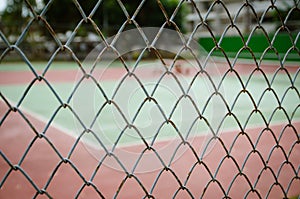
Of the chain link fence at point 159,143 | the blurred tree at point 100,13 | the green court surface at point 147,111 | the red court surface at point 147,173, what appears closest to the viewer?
the chain link fence at point 159,143

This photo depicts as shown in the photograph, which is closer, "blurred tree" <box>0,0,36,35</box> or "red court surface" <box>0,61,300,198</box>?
"red court surface" <box>0,61,300,198</box>

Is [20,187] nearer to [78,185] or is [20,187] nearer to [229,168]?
[78,185]

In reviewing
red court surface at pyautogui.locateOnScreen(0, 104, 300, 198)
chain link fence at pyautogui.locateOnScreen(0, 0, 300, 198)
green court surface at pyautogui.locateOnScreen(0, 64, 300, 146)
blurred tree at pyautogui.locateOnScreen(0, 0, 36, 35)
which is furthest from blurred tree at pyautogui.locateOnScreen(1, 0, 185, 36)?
red court surface at pyautogui.locateOnScreen(0, 104, 300, 198)

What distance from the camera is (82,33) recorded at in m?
16.3

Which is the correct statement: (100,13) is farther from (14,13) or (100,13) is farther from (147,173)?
(147,173)

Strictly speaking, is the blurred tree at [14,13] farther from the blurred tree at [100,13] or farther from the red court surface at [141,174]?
the red court surface at [141,174]

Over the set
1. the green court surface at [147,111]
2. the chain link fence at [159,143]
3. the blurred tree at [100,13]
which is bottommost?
the chain link fence at [159,143]

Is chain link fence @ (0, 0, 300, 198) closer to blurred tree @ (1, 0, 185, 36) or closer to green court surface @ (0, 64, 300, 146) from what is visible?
green court surface @ (0, 64, 300, 146)

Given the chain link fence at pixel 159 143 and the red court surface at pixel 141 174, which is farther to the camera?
the red court surface at pixel 141 174

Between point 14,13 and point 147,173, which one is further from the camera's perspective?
point 14,13

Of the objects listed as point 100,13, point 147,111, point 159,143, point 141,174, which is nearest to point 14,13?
point 100,13

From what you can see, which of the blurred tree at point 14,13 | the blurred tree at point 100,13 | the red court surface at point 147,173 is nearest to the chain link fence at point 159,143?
the red court surface at point 147,173

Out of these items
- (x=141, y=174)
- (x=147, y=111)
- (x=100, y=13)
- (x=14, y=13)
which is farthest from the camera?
(x=14, y=13)

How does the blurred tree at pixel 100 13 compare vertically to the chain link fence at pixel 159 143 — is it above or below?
above
